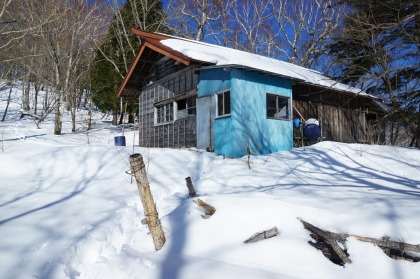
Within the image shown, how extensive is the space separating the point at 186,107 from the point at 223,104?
7.58ft

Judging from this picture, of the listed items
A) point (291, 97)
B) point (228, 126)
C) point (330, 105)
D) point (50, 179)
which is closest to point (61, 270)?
point (50, 179)

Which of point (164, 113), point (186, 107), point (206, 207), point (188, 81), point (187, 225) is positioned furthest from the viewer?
point (164, 113)

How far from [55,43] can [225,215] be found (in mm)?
20106

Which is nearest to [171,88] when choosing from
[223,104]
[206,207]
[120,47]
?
[223,104]

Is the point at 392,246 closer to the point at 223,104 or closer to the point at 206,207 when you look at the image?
the point at 206,207

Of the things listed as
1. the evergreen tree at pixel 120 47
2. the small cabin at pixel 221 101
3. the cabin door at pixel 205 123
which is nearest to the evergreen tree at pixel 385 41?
the small cabin at pixel 221 101

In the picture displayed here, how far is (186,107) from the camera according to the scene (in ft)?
37.0

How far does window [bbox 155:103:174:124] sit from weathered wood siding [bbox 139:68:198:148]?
27 cm

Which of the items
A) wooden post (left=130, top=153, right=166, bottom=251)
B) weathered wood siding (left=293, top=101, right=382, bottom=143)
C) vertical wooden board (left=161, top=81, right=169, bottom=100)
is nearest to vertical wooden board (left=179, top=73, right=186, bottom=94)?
vertical wooden board (left=161, top=81, right=169, bottom=100)

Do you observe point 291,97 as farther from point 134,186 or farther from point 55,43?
point 55,43

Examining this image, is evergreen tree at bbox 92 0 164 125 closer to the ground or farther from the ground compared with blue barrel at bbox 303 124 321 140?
farther from the ground

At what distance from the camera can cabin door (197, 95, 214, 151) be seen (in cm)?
978

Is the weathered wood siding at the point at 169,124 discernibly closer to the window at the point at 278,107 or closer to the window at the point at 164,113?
the window at the point at 164,113

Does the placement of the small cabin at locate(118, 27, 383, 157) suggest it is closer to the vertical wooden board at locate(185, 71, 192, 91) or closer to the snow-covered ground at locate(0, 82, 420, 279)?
the vertical wooden board at locate(185, 71, 192, 91)
